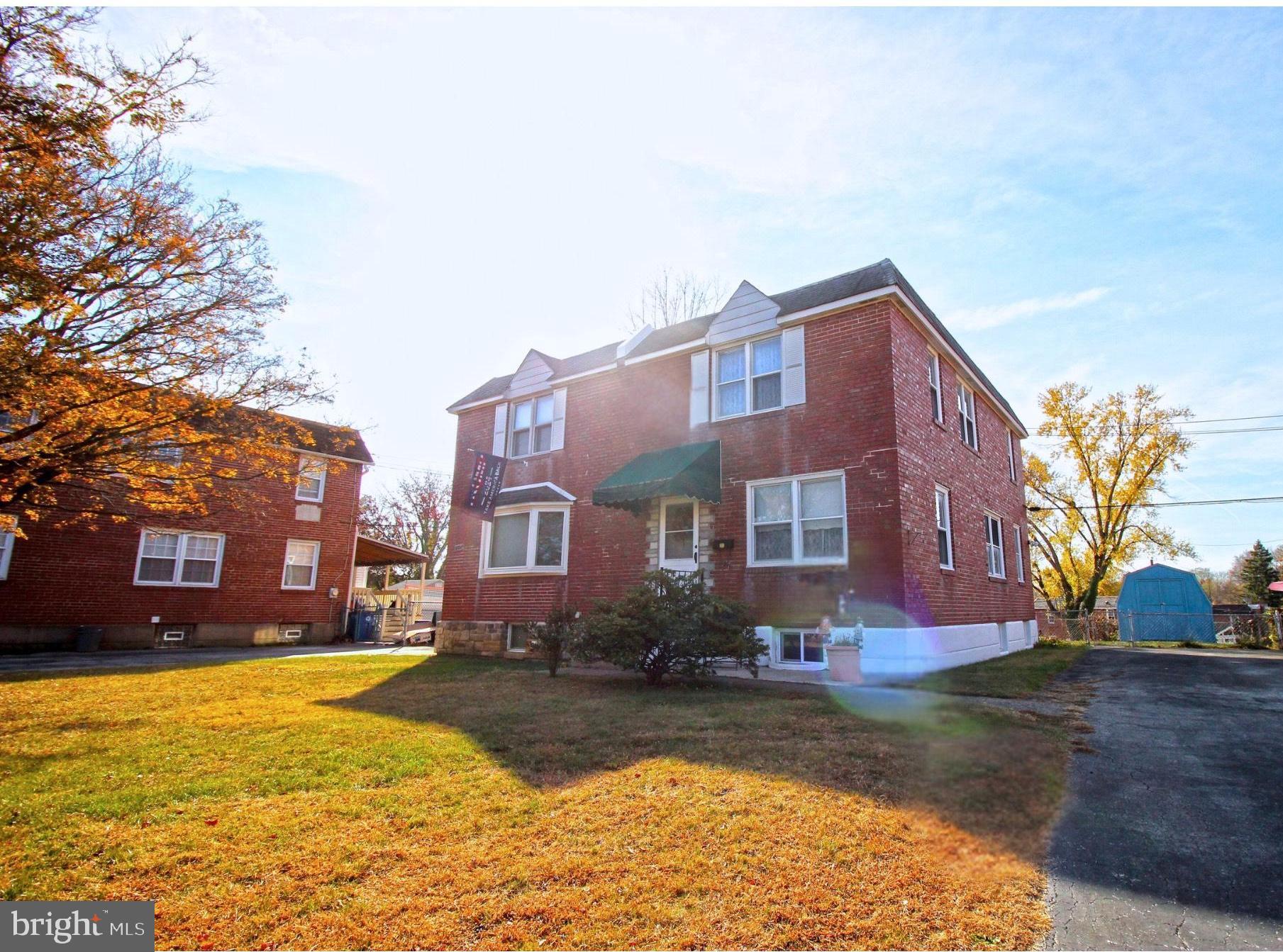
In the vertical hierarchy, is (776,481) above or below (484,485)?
below

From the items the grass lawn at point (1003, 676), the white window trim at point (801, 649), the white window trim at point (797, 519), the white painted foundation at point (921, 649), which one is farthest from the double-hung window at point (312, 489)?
the grass lawn at point (1003, 676)

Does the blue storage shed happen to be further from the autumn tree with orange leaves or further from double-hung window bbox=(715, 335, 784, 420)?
the autumn tree with orange leaves

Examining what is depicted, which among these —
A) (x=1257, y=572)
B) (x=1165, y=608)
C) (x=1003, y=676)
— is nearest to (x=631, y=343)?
(x=1003, y=676)

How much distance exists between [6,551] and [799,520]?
2085 cm

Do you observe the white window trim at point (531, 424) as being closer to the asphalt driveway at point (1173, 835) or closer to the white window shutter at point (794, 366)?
the white window shutter at point (794, 366)

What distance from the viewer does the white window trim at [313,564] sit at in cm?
2256

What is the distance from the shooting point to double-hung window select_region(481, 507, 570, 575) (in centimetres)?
1503

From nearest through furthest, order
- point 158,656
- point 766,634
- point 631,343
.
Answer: point 766,634 < point 631,343 < point 158,656

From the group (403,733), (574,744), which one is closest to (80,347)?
(403,733)

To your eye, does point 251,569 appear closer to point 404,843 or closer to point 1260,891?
point 404,843

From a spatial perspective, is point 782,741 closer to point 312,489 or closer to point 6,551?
point 6,551

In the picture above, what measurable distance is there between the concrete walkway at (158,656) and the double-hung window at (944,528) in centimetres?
1220

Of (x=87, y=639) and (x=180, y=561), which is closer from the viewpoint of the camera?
(x=87, y=639)

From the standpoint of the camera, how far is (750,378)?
12.9 m
